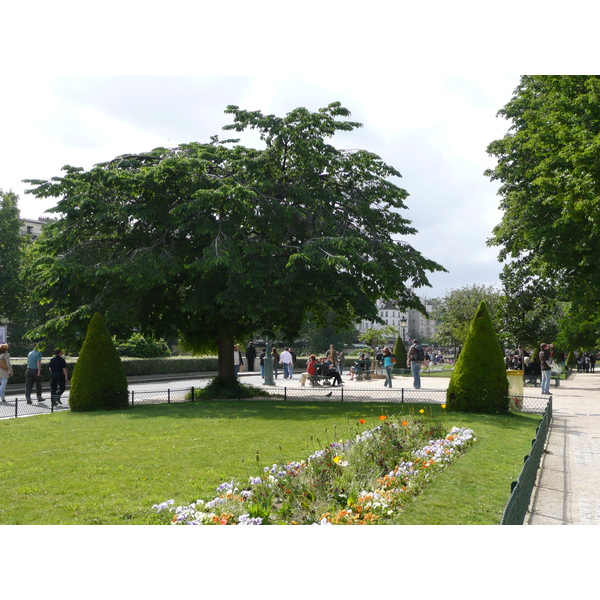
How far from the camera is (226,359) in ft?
68.7

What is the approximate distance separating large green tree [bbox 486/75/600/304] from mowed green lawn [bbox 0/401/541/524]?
6.31m

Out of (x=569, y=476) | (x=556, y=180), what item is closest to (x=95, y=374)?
(x=569, y=476)

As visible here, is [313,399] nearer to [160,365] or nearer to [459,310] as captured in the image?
[160,365]

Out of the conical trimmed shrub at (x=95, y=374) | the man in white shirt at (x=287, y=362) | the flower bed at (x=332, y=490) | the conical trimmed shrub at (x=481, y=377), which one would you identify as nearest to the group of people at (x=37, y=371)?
the conical trimmed shrub at (x=95, y=374)

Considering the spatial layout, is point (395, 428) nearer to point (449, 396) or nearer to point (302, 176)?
point (449, 396)

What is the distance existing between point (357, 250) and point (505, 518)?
556 inches

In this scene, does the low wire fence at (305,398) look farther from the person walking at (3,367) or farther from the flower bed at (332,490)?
the flower bed at (332,490)

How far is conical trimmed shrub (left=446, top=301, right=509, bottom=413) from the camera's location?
14.9 metres

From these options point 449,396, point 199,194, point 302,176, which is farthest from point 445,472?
point 302,176

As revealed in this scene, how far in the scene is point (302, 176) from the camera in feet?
65.5

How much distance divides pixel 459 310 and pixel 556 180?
31958 millimetres

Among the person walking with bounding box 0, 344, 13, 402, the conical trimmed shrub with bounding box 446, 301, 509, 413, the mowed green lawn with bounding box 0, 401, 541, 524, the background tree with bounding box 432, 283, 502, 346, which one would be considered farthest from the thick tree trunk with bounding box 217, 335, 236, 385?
the background tree with bounding box 432, 283, 502, 346

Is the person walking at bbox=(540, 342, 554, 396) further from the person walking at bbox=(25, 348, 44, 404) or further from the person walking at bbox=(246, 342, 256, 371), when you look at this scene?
the person walking at bbox=(246, 342, 256, 371)

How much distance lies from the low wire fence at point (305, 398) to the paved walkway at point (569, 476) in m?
2.49
